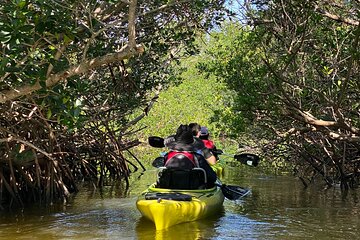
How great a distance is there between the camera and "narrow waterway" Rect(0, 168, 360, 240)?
19.2 feet

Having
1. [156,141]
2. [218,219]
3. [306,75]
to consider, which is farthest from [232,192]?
[306,75]

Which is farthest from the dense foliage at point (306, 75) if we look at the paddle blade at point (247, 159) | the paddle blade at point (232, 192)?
the paddle blade at point (232, 192)

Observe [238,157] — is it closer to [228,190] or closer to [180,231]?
[228,190]

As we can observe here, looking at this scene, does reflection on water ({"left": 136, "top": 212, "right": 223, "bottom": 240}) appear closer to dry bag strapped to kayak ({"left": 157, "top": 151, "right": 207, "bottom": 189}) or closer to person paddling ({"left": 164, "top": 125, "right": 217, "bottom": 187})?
dry bag strapped to kayak ({"left": 157, "top": 151, "right": 207, "bottom": 189})

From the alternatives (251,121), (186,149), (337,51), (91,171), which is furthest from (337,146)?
(91,171)

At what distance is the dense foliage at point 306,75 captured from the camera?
6.62 m

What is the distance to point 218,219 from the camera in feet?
22.3

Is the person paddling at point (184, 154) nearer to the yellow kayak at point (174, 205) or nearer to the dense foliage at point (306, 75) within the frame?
the yellow kayak at point (174, 205)

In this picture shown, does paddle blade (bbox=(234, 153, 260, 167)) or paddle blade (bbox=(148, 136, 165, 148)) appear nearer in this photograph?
paddle blade (bbox=(148, 136, 165, 148))

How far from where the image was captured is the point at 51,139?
7.49m

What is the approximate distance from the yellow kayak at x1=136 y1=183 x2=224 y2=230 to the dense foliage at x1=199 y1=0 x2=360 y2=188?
1.59 metres

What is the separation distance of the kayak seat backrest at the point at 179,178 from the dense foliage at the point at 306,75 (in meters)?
1.45

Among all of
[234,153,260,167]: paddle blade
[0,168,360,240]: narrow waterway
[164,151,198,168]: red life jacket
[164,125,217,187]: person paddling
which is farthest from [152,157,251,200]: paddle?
[164,151,198,168]: red life jacket

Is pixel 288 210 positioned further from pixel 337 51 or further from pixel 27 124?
pixel 27 124
